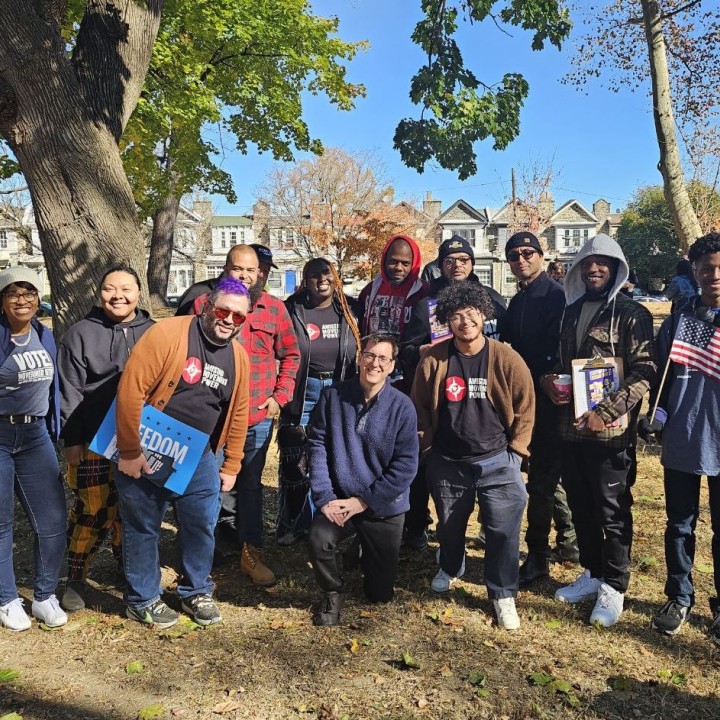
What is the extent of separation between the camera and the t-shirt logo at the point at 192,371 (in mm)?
3488

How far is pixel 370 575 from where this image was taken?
13.4 feet

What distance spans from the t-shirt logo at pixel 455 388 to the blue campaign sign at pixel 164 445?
1443 millimetres

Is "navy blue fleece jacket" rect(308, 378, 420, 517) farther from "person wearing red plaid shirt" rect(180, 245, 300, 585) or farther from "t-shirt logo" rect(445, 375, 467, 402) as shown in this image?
"person wearing red plaid shirt" rect(180, 245, 300, 585)

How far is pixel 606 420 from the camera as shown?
3.69 meters

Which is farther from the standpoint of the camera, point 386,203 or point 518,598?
point 386,203

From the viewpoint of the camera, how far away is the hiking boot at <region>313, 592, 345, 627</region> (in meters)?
3.85

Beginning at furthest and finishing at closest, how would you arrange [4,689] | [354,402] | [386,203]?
[386,203]
[354,402]
[4,689]

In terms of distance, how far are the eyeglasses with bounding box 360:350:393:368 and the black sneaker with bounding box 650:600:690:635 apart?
2.16 meters

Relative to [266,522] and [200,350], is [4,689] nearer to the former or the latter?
[200,350]

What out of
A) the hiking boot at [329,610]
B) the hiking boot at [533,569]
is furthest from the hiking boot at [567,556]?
the hiking boot at [329,610]

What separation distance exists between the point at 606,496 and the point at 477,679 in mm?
1316

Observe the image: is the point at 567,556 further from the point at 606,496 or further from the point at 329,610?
the point at 329,610

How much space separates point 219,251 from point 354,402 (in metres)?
61.4

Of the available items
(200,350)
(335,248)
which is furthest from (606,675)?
(335,248)
